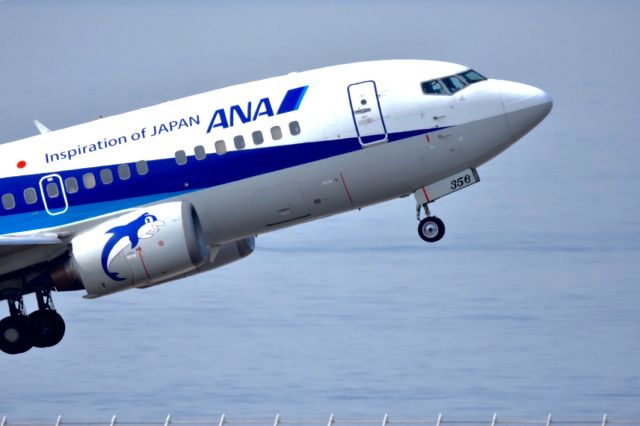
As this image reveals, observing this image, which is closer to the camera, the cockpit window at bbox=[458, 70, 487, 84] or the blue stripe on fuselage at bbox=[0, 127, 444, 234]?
the blue stripe on fuselage at bbox=[0, 127, 444, 234]

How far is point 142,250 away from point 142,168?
3028 millimetres

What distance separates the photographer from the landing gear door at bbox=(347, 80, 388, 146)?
4944cm

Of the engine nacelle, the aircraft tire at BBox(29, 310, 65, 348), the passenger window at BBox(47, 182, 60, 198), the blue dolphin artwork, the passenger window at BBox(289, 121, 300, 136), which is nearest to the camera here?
the engine nacelle

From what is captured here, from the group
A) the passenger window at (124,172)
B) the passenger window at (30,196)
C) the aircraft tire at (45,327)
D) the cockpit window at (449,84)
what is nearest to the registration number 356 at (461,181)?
the cockpit window at (449,84)

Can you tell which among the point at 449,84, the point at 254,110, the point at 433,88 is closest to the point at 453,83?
the point at 449,84

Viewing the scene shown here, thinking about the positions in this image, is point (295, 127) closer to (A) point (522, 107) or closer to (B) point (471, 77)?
(B) point (471, 77)

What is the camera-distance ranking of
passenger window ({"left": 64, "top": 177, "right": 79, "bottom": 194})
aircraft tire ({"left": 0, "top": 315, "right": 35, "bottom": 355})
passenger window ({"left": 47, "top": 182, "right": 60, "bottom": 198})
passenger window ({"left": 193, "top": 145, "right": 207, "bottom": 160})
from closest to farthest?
passenger window ({"left": 193, "top": 145, "right": 207, "bottom": 160}) → passenger window ({"left": 64, "top": 177, "right": 79, "bottom": 194}) → passenger window ({"left": 47, "top": 182, "right": 60, "bottom": 198}) → aircraft tire ({"left": 0, "top": 315, "right": 35, "bottom": 355})

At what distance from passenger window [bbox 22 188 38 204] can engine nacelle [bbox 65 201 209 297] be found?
2.94m

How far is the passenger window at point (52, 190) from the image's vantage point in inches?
2024

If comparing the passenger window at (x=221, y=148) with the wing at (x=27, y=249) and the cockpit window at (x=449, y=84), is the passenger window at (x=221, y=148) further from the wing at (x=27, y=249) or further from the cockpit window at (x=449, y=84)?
the cockpit window at (x=449, y=84)

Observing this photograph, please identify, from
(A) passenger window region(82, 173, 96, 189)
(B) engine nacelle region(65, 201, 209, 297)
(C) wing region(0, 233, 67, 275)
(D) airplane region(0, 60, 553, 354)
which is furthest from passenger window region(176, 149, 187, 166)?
(C) wing region(0, 233, 67, 275)

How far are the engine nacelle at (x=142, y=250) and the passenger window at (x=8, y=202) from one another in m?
3.52

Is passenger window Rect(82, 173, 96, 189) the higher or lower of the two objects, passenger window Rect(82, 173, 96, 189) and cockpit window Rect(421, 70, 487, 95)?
the lower

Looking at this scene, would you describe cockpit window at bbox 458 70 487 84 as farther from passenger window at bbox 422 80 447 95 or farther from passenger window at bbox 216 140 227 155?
passenger window at bbox 216 140 227 155
